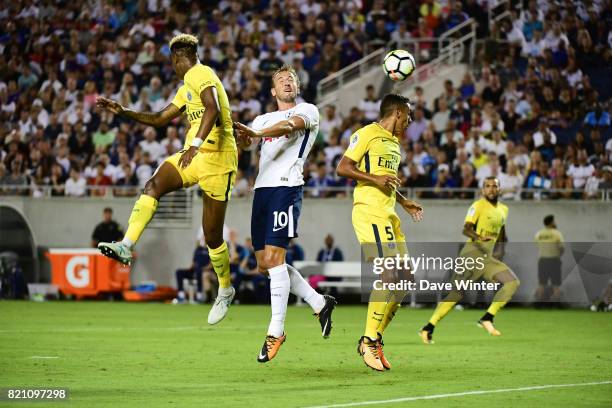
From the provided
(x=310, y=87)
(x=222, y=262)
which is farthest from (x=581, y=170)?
(x=222, y=262)

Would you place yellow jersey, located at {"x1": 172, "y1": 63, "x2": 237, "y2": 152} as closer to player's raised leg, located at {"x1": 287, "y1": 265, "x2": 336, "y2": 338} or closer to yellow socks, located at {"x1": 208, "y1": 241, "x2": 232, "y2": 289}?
yellow socks, located at {"x1": 208, "y1": 241, "x2": 232, "y2": 289}

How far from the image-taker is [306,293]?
1145 centimetres

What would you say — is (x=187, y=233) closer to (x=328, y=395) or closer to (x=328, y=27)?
(x=328, y=27)

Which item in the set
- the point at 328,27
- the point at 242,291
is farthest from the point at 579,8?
the point at 242,291

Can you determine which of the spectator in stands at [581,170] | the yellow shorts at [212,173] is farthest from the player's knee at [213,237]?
the spectator in stands at [581,170]

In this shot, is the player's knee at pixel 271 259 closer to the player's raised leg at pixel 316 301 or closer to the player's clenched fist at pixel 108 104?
the player's raised leg at pixel 316 301

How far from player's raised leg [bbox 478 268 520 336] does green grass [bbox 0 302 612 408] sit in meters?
0.27

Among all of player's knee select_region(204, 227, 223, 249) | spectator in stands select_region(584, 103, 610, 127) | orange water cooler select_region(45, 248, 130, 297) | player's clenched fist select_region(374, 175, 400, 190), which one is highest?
spectator in stands select_region(584, 103, 610, 127)

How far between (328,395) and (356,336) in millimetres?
7241

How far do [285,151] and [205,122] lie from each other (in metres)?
0.95

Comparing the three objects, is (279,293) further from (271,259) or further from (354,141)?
(354,141)

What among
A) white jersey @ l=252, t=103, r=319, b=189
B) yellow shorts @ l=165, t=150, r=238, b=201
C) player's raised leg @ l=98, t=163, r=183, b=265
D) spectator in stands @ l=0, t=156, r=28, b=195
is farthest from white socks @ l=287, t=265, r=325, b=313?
spectator in stands @ l=0, t=156, r=28, b=195

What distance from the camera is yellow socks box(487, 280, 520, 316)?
16.7 metres

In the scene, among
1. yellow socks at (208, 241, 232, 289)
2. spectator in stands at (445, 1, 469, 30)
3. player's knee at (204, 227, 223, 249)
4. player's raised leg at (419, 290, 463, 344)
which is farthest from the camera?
spectator in stands at (445, 1, 469, 30)
